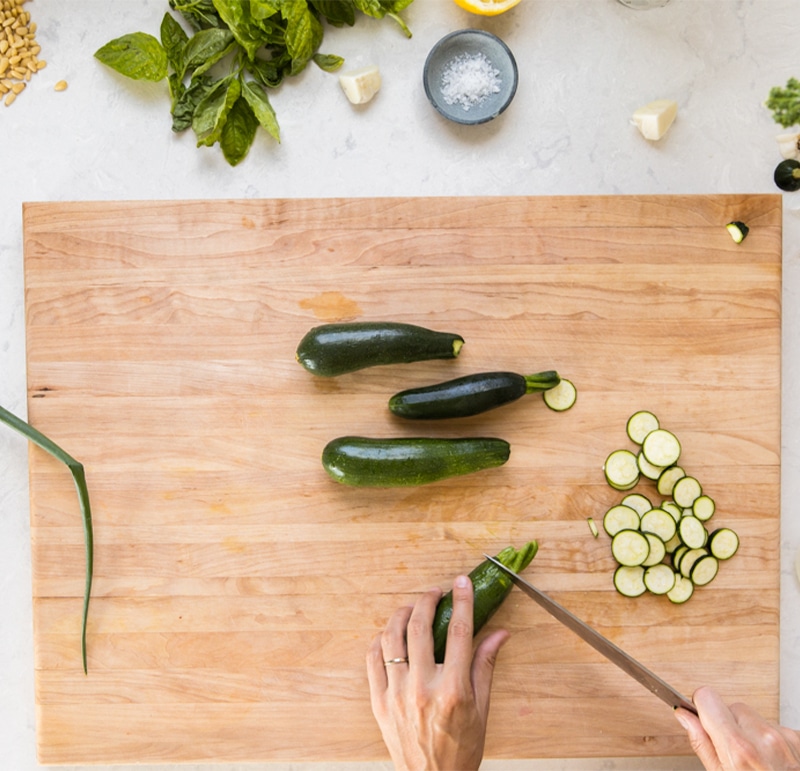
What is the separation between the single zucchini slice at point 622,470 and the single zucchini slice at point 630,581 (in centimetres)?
23

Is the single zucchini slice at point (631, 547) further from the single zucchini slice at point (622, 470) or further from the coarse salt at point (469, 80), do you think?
the coarse salt at point (469, 80)

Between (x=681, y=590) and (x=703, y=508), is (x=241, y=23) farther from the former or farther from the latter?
(x=681, y=590)

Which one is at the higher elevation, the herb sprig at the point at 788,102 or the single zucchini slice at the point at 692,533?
the herb sprig at the point at 788,102

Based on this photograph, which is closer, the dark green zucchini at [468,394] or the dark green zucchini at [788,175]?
the dark green zucchini at [468,394]

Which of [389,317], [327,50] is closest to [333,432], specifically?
[389,317]

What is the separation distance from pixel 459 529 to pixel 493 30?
4.84 ft

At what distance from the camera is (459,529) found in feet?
7.04

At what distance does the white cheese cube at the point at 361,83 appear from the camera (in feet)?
7.08

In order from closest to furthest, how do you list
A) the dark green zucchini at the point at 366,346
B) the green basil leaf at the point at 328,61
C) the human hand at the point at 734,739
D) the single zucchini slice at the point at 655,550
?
the human hand at the point at 734,739 → the dark green zucchini at the point at 366,346 → the single zucchini slice at the point at 655,550 → the green basil leaf at the point at 328,61

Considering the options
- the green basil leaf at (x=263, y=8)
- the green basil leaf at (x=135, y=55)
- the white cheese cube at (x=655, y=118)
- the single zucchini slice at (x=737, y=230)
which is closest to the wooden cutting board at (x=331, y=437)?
the single zucchini slice at (x=737, y=230)

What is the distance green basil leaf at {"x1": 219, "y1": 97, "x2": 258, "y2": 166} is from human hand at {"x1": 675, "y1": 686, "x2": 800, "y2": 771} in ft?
6.31

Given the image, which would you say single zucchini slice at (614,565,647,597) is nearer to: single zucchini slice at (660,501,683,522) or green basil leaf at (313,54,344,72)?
single zucchini slice at (660,501,683,522)

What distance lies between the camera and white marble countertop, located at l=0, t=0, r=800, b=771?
2.25 meters

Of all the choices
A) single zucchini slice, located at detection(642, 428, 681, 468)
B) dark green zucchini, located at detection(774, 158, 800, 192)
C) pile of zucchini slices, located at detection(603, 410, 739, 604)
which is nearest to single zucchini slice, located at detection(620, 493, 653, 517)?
pile of zucchini slices, located at detection(603, 410, 739, 604)
